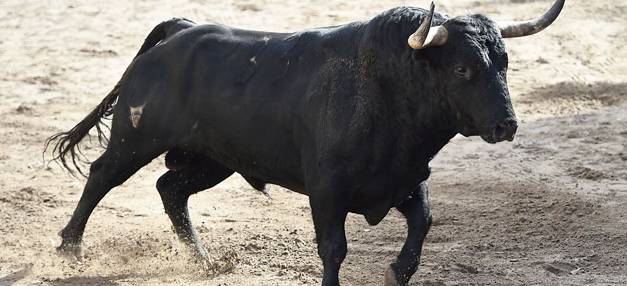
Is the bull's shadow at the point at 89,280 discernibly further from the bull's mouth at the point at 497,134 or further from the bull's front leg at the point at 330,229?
the bull's mouth at the point at 497,134

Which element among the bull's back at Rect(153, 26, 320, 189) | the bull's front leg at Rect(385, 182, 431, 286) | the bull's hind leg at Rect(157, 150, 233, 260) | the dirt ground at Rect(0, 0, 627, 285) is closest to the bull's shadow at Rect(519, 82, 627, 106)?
the dirt ground at Rect(0, 0, 627, 285)

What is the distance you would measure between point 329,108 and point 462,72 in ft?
2.52

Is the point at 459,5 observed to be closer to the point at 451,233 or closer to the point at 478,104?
the point at 451,233

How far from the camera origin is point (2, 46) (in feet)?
42.3

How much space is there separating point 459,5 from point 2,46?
188 inches

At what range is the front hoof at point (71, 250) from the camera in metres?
7.58

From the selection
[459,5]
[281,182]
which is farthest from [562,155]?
[459,5]

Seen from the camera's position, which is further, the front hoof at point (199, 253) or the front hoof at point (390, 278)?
the front hoof at point (199, 253)

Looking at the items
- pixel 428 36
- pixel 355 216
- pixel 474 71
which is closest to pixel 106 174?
pixel 355 216

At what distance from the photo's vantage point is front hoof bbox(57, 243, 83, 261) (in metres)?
7.58

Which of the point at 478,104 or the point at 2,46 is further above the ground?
the point at 478,104

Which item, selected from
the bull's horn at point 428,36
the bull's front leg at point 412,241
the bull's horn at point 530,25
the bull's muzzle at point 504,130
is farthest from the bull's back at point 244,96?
the bull's muzzle at point 504,130

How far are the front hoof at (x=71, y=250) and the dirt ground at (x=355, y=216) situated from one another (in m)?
0.05

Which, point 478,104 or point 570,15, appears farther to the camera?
point 570,15
